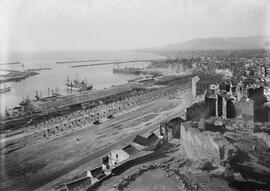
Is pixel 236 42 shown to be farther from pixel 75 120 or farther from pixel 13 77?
pixel 13 77

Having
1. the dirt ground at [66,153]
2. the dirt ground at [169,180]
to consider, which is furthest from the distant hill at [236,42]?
the dirt ground at [169,180]

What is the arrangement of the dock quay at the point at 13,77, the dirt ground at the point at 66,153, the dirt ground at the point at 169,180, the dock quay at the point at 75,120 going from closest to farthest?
the dirt ground at the point at 169,180 → the dirt ground at the point at 66,153 → the dock quay at the point at 75,120 → the dock quay at the point at 13,77

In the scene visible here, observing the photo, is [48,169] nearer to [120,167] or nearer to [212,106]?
[120,167]

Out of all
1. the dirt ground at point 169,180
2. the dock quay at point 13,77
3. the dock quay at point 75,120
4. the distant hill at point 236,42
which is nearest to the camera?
the dirt ground at point 169,180

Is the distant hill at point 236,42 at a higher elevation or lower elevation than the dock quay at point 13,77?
higher

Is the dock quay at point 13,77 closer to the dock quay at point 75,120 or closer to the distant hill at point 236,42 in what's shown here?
the dock quay at point 75,120

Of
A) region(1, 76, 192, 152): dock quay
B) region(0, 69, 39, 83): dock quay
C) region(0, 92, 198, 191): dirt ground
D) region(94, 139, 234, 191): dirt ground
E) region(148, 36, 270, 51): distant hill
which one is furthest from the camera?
region(0, 69, 39, 83): dock quay

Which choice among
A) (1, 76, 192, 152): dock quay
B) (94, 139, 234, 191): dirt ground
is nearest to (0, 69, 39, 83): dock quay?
(1, 76, 192, 152): dock quay

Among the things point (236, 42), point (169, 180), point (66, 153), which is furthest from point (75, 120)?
point (236, 42)

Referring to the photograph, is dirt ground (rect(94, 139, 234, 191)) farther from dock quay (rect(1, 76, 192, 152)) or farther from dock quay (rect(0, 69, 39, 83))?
dock quay (rect(0, 69, 39, 83))
